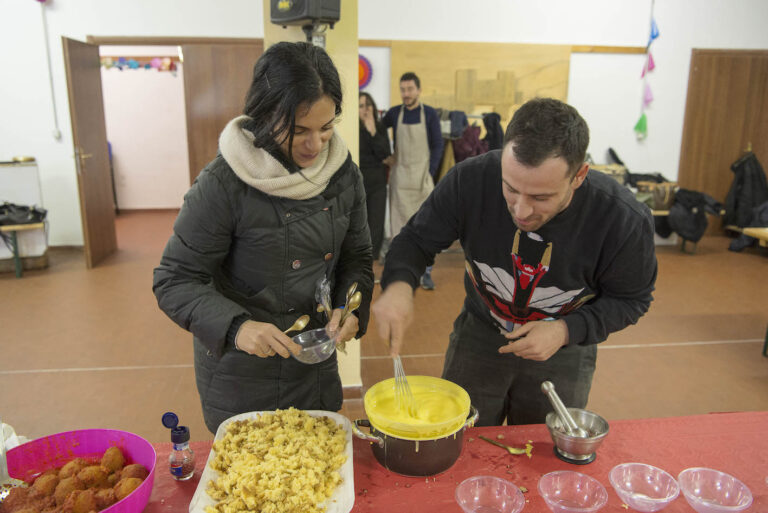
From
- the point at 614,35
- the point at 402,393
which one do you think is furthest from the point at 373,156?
the point at 402,393

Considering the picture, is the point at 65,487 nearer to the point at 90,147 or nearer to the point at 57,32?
the point at 90,147

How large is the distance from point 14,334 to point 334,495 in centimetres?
340

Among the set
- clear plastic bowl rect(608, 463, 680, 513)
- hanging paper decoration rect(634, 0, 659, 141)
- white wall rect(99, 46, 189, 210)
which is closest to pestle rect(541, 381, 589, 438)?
clear plastic bowl rect(608, 463, 680, 513)

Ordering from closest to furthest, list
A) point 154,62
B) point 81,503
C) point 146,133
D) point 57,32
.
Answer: point 81,503 < point 57,32 < point 154,62 < point 146,133

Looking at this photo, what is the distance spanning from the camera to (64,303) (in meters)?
4.17

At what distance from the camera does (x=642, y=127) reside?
6090 millimetres

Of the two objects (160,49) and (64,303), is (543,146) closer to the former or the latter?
(64,303)

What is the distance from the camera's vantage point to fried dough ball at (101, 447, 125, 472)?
3.57ft

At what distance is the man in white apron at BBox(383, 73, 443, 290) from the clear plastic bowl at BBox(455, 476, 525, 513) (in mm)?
3525

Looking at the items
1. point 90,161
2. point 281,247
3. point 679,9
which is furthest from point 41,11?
point 679,9

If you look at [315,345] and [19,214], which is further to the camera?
[19,214]

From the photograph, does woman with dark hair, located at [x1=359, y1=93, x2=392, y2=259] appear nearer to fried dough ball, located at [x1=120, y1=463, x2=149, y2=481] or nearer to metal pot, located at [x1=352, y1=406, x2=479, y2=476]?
metal pot, located at [x1=352, y1=406, x2=479, y2=476]

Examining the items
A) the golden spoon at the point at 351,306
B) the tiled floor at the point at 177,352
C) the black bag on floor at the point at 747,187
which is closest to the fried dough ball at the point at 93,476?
the golden spoon at the point at 351,306

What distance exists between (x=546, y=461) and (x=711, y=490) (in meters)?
0.33
